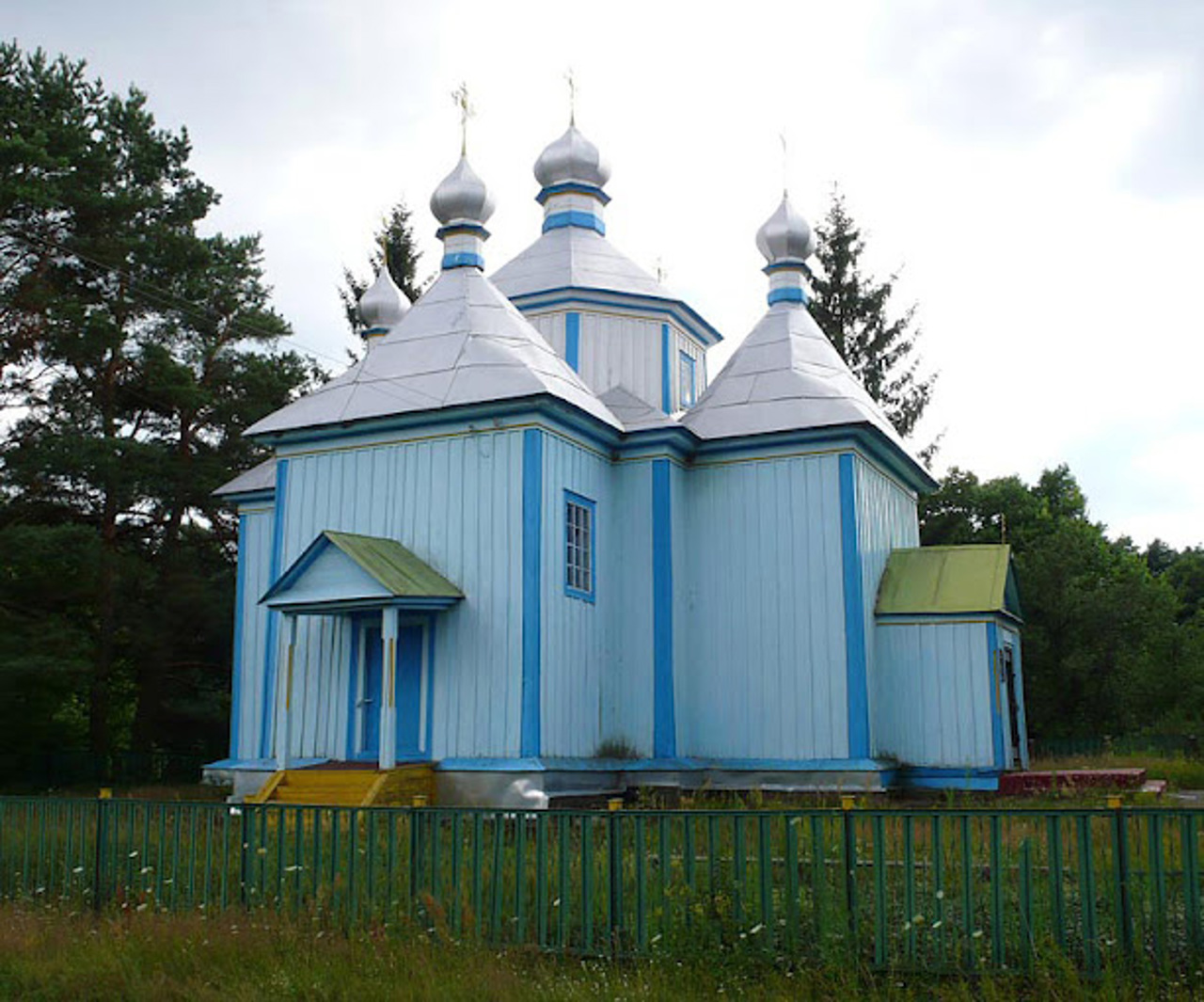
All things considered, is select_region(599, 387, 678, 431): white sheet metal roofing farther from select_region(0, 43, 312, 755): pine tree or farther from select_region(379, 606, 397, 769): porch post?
select_region(0, 43, 312, 755): pine tree

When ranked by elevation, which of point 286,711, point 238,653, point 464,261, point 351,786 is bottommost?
point 351,786

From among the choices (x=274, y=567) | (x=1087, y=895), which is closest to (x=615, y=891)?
(x=1087, y=895)

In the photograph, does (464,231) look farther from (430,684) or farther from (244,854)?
(244,854)

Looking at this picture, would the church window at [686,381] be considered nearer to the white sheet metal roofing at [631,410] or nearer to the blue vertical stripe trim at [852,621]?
the white sheet metal roofing at [631,410]

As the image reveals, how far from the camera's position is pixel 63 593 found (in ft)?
66.0

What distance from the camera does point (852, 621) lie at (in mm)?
13977

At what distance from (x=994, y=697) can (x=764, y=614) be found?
2.69 meters

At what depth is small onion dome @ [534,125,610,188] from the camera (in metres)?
18.9

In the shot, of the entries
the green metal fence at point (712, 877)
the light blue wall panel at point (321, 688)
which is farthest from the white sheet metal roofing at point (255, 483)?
the green metal fence at point (712, 877)

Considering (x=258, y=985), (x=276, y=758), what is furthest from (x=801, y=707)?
(x=258, y=985)

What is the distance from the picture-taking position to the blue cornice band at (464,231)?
15641 mm

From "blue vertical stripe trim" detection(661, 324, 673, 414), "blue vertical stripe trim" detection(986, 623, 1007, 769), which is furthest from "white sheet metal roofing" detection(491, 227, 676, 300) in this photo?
"blue vertical stripe trim" detection(986, 623, 1007, 769)

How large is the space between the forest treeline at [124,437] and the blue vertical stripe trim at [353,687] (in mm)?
6544

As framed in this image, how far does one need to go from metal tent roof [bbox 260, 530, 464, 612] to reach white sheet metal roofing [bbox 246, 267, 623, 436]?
5.58 ft
